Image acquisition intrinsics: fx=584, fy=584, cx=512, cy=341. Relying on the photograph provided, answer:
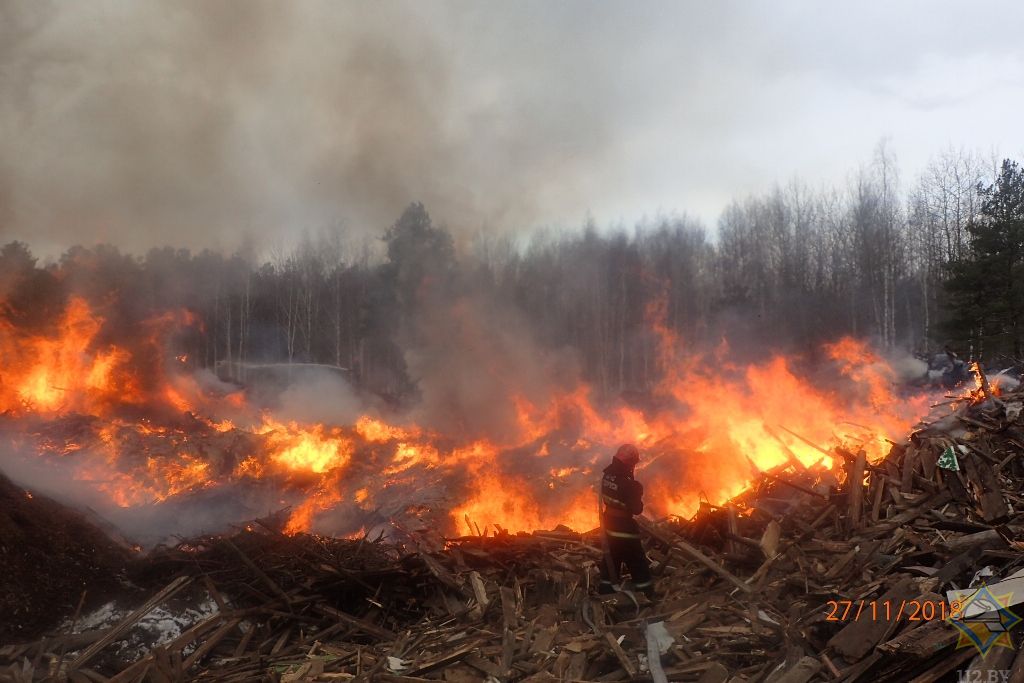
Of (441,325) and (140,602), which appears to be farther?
(441,325)

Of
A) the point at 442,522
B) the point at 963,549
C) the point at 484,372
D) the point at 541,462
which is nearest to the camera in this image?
the point at 963,549

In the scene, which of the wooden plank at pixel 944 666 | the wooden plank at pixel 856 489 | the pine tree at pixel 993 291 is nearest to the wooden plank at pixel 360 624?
the wooden plank at pixel 944 666

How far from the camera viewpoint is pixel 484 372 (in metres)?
19.2

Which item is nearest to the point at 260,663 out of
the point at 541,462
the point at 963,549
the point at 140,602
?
the point at 140,602

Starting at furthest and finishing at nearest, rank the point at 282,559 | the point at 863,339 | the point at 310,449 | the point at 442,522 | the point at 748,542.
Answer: the point at 863,339
the point at 310,449
the point at 442,522
the point at 282,559
the point at 748,542

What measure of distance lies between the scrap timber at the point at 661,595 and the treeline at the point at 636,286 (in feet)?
43.8

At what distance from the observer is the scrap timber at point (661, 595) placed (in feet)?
16.9

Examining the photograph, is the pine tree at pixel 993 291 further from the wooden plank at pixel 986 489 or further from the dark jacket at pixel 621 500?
the dark jacket at pixel 621 500

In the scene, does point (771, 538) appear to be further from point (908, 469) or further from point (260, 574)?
point (260, 574)

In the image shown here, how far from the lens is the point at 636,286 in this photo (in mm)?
35500

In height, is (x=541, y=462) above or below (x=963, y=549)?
below

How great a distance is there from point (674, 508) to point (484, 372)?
9284 mm

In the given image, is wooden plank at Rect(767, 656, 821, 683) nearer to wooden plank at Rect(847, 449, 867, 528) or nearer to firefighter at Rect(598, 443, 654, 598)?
firefighter at Rect(598, 443, 654, 598)

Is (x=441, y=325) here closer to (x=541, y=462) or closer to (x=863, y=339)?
(x=541, y=462)
